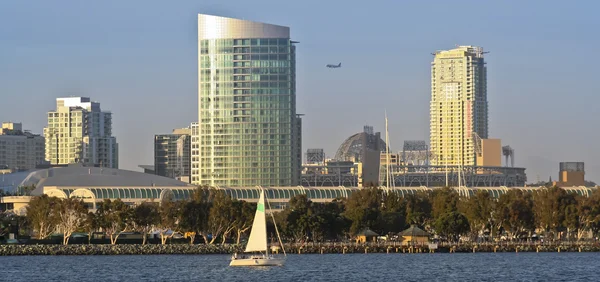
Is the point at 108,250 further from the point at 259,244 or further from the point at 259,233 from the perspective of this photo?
the point at 259,233

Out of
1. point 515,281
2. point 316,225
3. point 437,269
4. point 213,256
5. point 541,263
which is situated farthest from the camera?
point 316,225

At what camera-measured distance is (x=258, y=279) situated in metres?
124

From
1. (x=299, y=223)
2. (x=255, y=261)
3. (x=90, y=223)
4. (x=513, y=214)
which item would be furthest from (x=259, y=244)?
(x=513, y=214)

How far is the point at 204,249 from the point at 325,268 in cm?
3823

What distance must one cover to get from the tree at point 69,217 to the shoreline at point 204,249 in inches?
250

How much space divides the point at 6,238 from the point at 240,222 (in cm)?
3605

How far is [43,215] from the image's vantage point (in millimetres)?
191125

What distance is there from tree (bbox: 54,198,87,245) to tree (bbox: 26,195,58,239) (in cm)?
115

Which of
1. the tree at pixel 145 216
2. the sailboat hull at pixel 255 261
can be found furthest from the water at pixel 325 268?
the tree at pixel 145 216

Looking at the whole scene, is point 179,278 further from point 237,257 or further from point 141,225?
point 141,225

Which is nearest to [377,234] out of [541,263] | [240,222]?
[240,222]

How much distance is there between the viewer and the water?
12825cm

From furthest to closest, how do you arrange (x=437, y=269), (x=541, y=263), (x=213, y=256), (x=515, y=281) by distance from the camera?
(x=213, y=256) → (x=541, y=263) → (x=437, y=269) → (x=515, y=281)

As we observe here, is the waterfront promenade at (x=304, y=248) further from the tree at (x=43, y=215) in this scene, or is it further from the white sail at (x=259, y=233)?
the white sail at (x=259, y=233)
